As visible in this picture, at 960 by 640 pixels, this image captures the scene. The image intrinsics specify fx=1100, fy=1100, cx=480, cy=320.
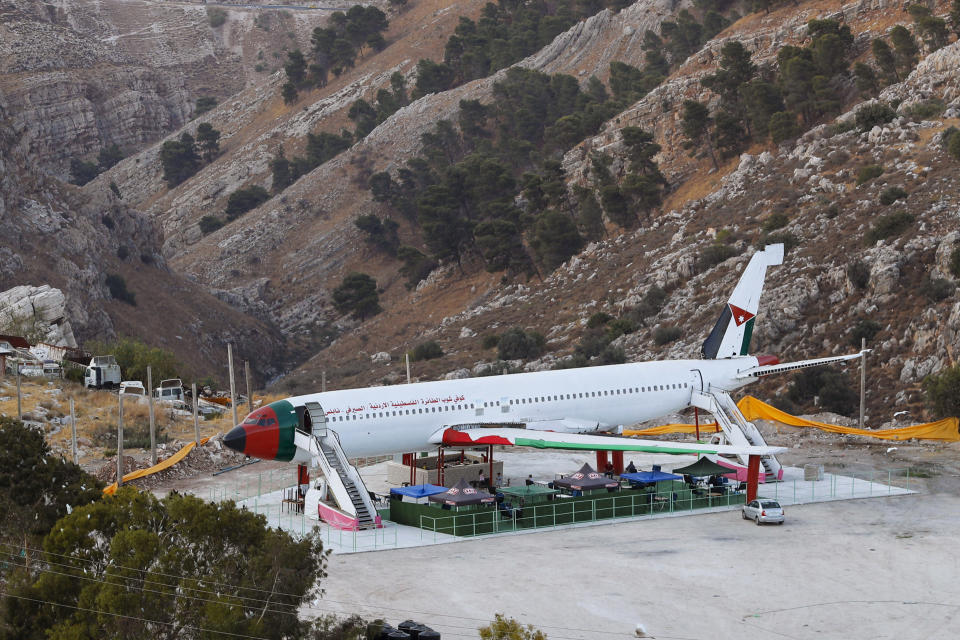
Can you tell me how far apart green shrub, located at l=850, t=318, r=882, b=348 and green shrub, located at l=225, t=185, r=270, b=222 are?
361 feet

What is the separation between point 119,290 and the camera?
121750 mm

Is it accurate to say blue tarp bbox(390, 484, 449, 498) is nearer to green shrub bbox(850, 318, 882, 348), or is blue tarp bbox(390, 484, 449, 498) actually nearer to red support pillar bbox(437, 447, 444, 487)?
red support pillar bbox(437, 447, 444, 487)

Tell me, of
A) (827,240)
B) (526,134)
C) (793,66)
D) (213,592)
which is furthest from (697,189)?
(213,592)

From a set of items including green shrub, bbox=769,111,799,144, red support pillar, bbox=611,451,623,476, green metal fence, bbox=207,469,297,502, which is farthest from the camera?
green shrub, bbox=769,111,799,144

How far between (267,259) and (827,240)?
85792 mm

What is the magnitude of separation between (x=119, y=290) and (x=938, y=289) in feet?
277

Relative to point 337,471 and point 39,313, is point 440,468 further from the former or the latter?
point 39,313

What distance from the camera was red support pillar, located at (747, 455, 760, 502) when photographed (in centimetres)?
4644

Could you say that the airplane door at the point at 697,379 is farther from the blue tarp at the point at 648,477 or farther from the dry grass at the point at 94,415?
the dry grass at the point at 94,415

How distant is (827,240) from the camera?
91.6 metres

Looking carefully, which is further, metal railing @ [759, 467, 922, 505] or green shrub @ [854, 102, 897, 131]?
green shrub @ [854, 102, 897, 131]

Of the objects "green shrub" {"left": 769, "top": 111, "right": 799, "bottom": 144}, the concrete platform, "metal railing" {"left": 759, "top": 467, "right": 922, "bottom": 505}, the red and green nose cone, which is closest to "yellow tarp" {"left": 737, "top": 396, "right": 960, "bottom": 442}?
"metal railing" {"left": 759, "top": 467, "right": 922, "bottom": 505}

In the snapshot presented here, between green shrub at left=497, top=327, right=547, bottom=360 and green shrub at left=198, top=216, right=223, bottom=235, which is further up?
green shrub at left=198, top=216, right=223, bottom=235

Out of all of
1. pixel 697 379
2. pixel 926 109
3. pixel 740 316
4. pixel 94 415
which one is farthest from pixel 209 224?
pixel 697 379
